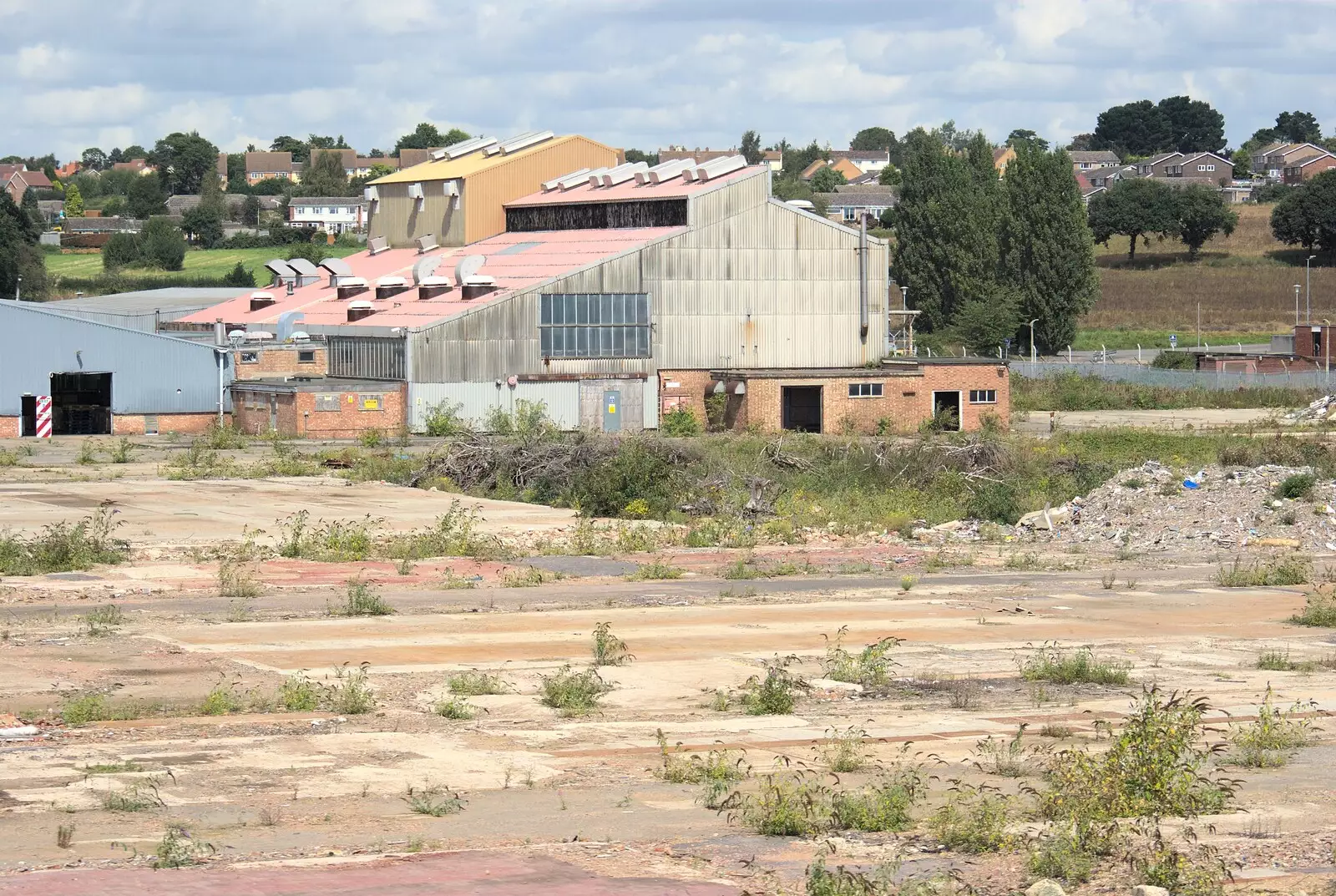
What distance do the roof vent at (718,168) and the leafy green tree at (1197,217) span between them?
8185 cm

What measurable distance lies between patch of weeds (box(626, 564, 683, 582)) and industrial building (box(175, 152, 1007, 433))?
33.4m

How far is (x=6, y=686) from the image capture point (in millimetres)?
19484

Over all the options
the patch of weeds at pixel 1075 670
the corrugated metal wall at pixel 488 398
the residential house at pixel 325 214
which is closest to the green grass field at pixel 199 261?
the residential house at pixel 325 214

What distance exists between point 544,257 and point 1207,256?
292 ft

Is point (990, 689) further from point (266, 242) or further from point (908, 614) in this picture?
point (266, 242)

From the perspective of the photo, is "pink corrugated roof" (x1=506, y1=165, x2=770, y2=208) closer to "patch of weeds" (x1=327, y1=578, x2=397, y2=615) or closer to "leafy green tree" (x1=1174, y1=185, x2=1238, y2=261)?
"patch of weeds" (x1=327, y1=578, x2=397, y2=615)

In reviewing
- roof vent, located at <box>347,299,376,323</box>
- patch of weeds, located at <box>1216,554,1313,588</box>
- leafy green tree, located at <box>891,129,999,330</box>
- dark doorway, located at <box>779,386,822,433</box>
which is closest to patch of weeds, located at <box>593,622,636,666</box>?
patch of weeds, located at <box>1216,554,1313,588</box>

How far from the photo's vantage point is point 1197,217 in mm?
144750

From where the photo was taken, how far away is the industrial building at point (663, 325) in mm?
64375

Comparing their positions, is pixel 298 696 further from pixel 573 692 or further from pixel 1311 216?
pixel 1311 216

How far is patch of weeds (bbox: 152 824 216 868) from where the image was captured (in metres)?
12.1

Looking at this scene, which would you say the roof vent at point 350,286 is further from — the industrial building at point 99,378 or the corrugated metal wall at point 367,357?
the industrial building at point 99,378

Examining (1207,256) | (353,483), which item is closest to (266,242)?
(1207,256)

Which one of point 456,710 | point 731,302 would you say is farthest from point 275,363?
point 456,710
